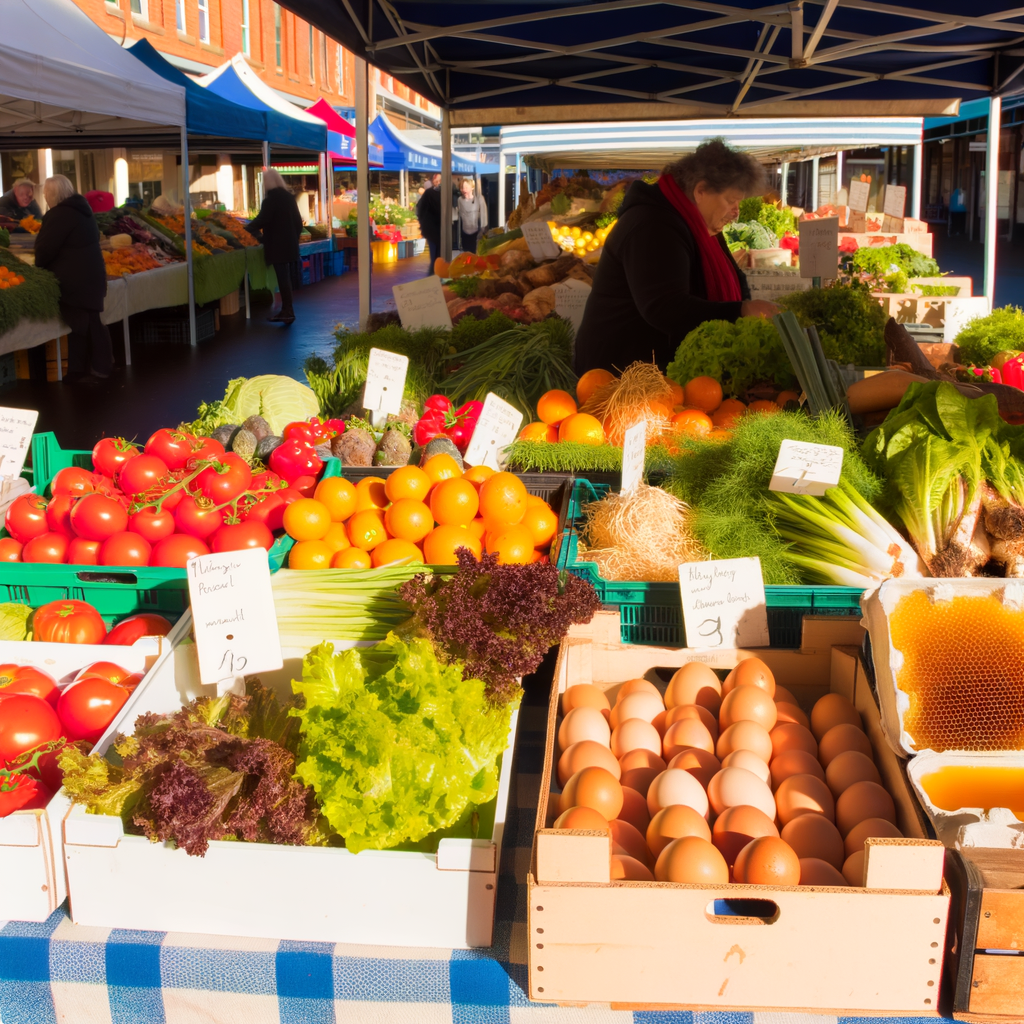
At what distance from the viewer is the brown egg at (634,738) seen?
165 centimetres

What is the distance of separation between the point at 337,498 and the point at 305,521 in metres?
0.14

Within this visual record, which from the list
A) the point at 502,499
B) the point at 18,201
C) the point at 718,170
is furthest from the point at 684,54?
the point at 18,201

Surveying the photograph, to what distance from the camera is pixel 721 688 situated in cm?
183

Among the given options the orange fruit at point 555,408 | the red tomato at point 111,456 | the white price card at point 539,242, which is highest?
the white price card at point 539,242

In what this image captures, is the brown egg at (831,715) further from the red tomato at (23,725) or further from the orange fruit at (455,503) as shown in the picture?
the red tomato at (23,725)

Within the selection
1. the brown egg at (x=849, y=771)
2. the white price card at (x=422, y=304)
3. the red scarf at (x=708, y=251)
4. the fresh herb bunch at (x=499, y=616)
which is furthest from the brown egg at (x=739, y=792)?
the white price card at (x=422, y=304)

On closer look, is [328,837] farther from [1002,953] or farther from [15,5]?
[15,5]

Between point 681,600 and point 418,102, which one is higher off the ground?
point 418,102

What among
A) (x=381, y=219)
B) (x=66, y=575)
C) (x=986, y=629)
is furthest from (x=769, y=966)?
(x=381, y=219)

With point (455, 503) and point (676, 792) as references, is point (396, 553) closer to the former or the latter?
point (455, 503)

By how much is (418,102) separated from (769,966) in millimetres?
44145

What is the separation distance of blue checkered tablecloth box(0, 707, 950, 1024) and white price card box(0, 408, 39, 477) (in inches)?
63.1

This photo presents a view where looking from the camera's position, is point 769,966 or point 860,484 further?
point 860,484

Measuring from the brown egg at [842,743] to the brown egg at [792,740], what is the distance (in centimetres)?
2
